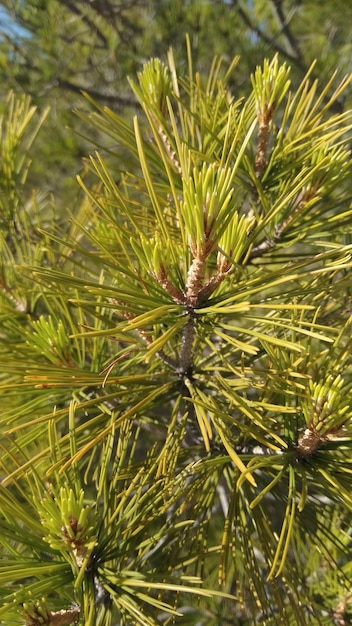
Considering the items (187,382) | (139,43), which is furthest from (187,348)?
(139,43)

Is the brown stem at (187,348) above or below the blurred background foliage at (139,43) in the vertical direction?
below

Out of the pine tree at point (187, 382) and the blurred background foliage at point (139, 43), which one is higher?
the blurred background foliage at point (139, 43)

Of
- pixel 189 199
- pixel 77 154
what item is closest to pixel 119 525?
pixel 189 199

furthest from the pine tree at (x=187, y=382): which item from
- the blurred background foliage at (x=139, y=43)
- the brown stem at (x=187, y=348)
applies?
the blurred background foliage at (x=139, y=43)

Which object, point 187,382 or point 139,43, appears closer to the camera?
point 187,382

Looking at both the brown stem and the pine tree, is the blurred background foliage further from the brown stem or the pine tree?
the brown stem

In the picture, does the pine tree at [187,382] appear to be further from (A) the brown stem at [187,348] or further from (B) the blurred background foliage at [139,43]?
(B) the blurred background foliage at [139,43]

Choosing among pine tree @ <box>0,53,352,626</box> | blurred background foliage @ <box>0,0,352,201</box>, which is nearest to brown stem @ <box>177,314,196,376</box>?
pine tree @ <box>0,53,352,626</box>

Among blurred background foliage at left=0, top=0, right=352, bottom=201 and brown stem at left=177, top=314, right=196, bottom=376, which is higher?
blurred background foliage at left=0, top=0, right=352, bottom=201

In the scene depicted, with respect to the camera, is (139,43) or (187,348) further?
(139,43)

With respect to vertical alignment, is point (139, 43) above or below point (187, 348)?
above

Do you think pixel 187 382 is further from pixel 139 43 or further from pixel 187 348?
pixel 139 43

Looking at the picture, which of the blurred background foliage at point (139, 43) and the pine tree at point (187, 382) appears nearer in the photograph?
the pine tree at point (187, 382)
